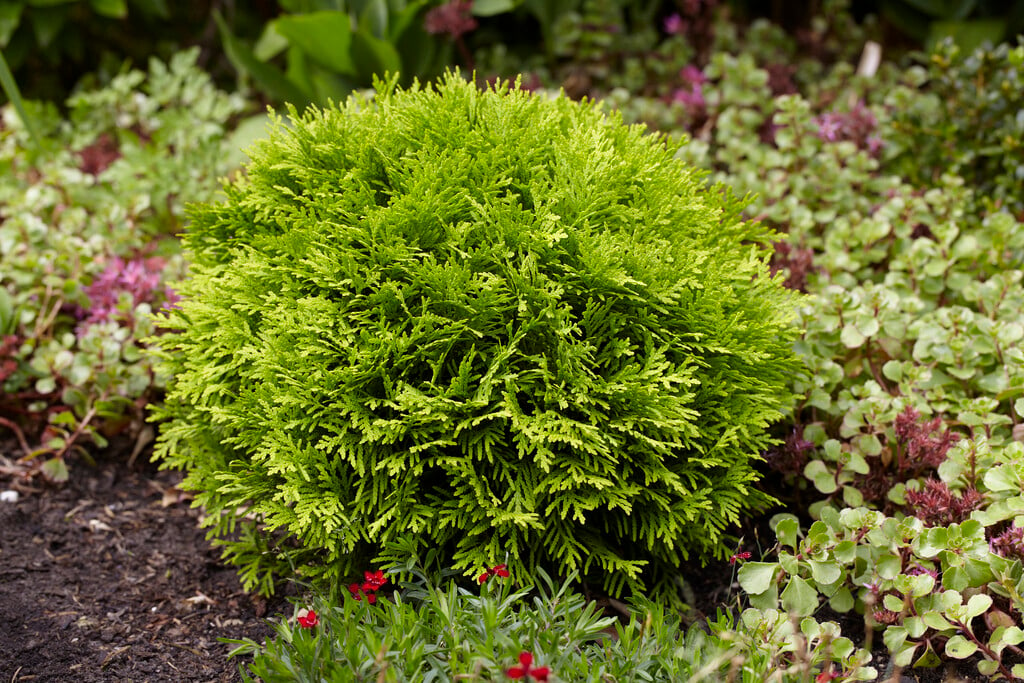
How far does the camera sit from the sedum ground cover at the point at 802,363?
195 cm

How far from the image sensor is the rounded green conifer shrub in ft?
6.80

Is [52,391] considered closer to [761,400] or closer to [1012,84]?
[761,400]

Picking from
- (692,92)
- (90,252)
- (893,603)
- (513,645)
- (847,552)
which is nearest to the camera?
(513,645)

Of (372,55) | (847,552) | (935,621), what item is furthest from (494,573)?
(372,55)

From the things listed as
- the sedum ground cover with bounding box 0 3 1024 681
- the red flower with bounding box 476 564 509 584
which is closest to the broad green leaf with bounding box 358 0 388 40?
the sedum ground cover with bounding box 0 3 1024 681

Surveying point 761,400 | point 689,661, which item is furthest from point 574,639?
point 761,400

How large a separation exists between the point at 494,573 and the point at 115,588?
4.08 ft

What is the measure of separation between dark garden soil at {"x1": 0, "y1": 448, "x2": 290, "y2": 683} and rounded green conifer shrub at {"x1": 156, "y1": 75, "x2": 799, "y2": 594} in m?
0.22

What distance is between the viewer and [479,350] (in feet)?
7.06

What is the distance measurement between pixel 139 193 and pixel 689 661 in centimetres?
318

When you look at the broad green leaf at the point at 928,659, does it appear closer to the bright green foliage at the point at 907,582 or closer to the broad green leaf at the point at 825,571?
the bright green foliage at the point at 907,582

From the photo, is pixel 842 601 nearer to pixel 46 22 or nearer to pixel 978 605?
pixel 978 605

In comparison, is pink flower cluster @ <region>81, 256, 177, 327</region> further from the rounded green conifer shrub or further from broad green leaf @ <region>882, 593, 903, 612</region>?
broad green leaf @ <region>882, 593, 903, 612</region>

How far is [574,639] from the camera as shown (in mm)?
1910
